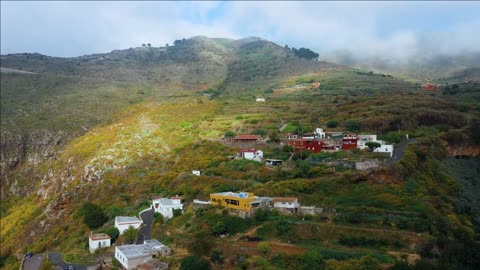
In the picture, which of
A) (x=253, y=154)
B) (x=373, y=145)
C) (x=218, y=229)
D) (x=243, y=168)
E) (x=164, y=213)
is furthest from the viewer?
(x=253, y=154)

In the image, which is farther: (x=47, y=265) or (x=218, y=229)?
(x=47, y=265)

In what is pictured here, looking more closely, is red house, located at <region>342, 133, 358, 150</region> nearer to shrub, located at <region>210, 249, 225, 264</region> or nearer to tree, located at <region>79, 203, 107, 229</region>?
shrub, located at <region>210, 249, 225, 264</region>

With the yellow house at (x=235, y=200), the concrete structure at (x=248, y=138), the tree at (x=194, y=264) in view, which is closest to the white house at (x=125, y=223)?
the yellow house at (x=235, y=200)

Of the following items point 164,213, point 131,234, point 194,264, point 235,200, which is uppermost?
point 235,200

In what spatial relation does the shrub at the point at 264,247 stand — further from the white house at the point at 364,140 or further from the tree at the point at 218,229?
the white house at the point at 364,140

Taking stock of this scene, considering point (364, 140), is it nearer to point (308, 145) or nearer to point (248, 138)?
point (308, 145)

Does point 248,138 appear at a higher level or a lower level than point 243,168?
higher

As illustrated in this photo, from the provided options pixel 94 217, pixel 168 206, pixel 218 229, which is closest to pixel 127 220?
pixel 168 206
